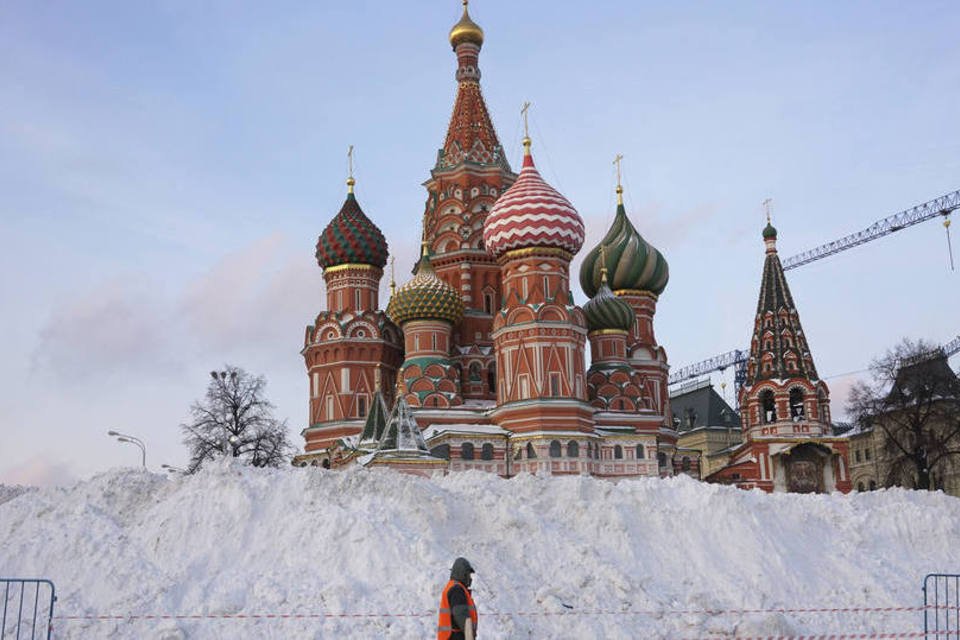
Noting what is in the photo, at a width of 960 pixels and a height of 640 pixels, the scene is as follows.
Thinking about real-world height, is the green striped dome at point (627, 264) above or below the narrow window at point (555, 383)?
above

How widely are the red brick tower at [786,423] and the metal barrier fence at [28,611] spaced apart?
1310 inches

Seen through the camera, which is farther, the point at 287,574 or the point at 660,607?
the point at 660,607

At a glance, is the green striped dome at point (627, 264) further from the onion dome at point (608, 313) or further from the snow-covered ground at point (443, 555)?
the snow-covered ground at point (443, 555)

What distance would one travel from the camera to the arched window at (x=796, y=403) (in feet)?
147

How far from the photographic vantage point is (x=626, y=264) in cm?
4656

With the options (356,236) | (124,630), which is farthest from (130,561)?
(356,236)

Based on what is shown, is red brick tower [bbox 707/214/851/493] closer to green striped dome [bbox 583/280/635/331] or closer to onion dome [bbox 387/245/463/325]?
green striped dome [bbox 583/280/635/331]

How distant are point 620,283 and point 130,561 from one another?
3299cm

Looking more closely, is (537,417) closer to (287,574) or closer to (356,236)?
(356,236)

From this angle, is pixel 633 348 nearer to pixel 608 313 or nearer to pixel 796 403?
pixel 608 313

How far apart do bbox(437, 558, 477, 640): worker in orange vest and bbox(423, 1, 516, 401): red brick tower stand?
32.5 m

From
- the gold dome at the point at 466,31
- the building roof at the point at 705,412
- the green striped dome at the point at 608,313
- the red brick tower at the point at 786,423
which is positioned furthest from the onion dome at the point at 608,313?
the building roof at the point at 705,412

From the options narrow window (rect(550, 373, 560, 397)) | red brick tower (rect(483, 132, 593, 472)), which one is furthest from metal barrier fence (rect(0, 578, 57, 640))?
narrow window (rect(550, 373, 560, 397))

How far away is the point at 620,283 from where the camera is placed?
1836 inches
